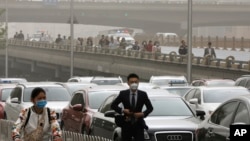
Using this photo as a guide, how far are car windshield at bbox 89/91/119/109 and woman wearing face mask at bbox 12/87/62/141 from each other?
26.1 ft

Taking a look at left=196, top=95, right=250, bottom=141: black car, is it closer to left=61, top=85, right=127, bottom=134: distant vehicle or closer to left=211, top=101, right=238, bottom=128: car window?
left=211, top=101, right=238, bottom=128: car window

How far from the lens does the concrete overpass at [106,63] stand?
53531mm

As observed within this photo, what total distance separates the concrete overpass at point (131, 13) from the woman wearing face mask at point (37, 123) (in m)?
116

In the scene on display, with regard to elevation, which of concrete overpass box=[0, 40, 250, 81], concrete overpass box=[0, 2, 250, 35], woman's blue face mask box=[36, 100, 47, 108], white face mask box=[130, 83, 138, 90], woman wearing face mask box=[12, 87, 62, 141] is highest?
concrete overpass box=[0, 2, 250, 35]

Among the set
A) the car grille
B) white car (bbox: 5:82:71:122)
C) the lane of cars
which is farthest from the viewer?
white car (bbox: 5:82:71:122)

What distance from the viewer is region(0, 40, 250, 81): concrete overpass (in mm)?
53531

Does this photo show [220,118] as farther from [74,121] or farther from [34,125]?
[74,121]

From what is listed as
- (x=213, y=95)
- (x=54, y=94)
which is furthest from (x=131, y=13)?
(x=213, y=95)

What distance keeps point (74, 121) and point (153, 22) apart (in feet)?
407

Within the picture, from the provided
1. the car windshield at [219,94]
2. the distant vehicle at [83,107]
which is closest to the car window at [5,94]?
the car windshield at [219,94]

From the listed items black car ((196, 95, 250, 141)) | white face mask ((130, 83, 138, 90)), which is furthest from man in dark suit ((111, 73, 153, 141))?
black car ((196, 95, 250, 141))

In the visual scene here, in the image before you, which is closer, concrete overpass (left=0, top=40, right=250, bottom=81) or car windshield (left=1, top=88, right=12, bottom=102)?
car windshield (left=1, top=88, right=12, bottom=102)

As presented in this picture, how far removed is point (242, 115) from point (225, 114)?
0.70 m

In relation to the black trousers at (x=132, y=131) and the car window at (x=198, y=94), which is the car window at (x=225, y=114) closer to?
the black trousers at (x=132, y=131)
